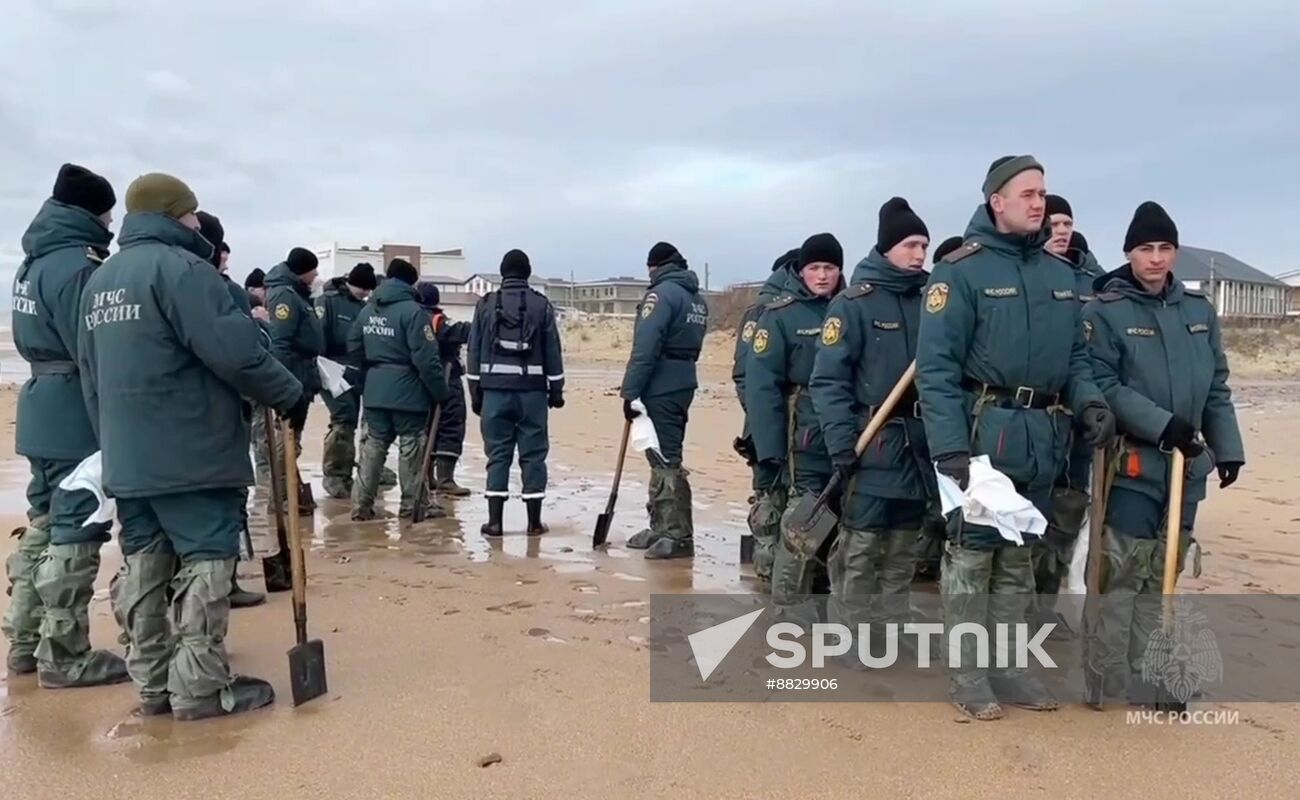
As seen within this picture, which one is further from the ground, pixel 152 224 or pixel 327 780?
pixel 152 224

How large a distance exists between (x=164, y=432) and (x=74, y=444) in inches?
33.5

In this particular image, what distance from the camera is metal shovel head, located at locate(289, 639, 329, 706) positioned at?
4016mm

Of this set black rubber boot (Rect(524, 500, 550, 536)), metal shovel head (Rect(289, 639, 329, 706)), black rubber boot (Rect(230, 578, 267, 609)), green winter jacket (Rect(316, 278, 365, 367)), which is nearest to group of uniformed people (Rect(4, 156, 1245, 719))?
metal shovel head (Rect(289, 639, 329, 706))

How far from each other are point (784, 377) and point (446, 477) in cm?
489

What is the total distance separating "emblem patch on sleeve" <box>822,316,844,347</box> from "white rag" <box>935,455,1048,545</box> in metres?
0.88

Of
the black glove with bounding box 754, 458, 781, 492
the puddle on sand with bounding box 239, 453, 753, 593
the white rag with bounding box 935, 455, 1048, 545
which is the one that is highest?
the white rag with bounding box 935, 455, 1048, 545

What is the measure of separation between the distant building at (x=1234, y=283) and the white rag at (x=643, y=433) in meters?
58.9

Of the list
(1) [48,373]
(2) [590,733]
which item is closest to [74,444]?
(1) [48,373]

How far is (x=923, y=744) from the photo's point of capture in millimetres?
3664

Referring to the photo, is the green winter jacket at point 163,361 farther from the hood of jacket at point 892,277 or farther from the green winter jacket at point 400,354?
the green winter jacket at point 400,354

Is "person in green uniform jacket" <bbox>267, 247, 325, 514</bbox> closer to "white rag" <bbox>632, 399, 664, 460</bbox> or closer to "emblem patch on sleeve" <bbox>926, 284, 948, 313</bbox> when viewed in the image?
"white rag" <bbox>632, 399, 664, 460</bbox>

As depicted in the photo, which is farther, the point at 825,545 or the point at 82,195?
the point at 825,545

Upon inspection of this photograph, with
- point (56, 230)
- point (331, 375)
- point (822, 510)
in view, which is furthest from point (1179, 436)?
point (331, 375)

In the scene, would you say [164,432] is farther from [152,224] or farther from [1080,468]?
[1080,468]
